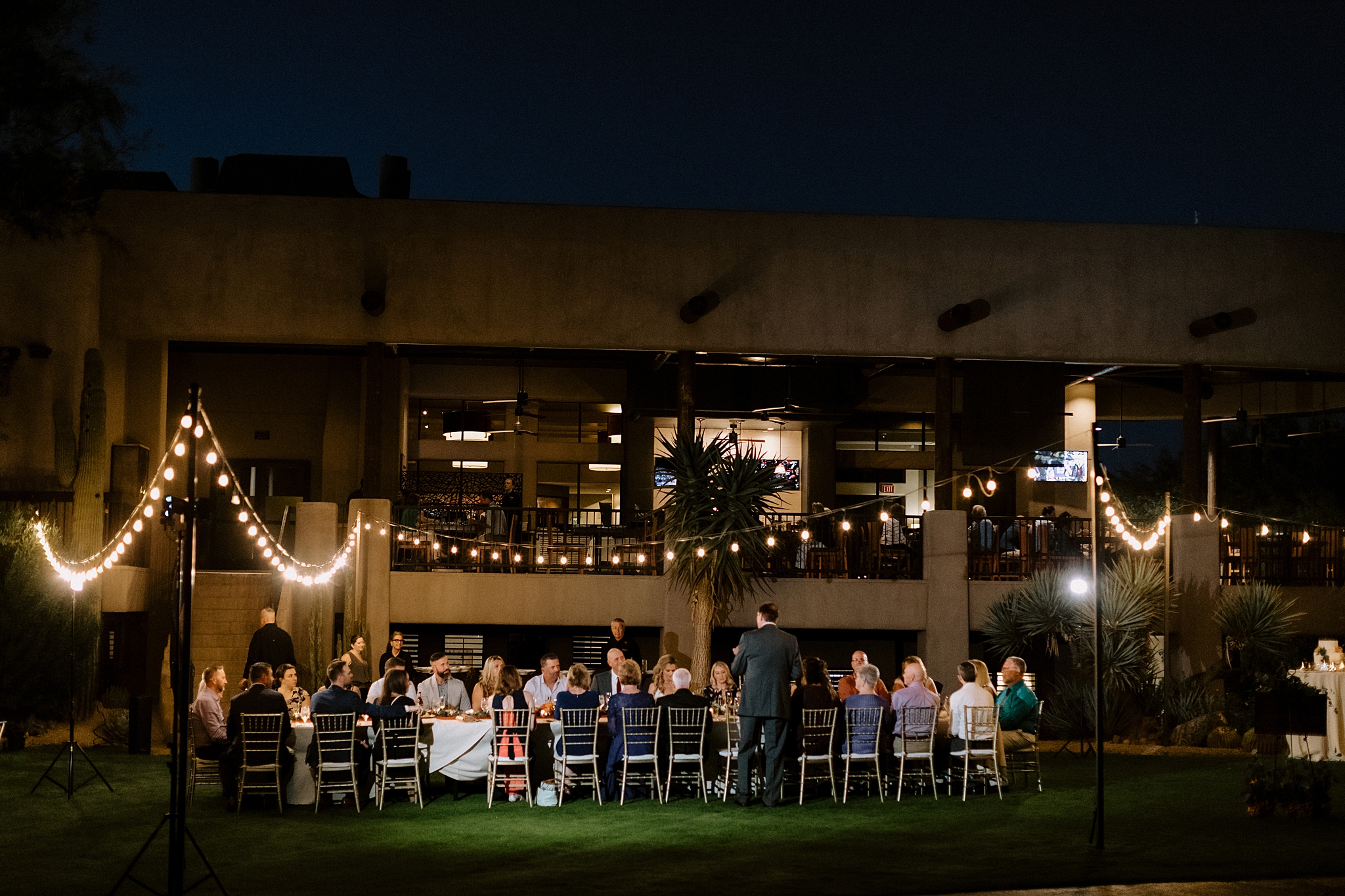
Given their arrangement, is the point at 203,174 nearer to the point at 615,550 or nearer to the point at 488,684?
the point at 615,550

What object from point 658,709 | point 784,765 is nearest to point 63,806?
point 658,709

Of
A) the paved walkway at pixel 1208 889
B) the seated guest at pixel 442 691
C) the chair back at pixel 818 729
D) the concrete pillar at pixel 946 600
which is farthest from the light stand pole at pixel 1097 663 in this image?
the concrete pillar at pixel 946 600

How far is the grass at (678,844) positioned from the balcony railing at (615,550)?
6850mm

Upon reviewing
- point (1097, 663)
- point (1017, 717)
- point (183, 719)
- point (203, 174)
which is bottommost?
point (1017, 717)

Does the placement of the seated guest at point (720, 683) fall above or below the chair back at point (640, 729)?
above

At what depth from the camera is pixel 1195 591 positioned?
61.1 ft

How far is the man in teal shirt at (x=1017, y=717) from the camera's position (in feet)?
40.7

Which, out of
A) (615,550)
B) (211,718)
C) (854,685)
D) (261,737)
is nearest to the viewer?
(261,737)

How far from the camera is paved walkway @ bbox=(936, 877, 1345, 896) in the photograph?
781cm

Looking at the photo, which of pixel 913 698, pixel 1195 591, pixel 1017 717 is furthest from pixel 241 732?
pixel 1195 591

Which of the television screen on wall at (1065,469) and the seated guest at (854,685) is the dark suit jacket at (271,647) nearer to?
the seated guest at (854,685)

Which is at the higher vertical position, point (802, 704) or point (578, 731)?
point (802, 704)

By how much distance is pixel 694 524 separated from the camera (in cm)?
1733

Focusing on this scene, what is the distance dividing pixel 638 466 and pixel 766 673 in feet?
42.9
